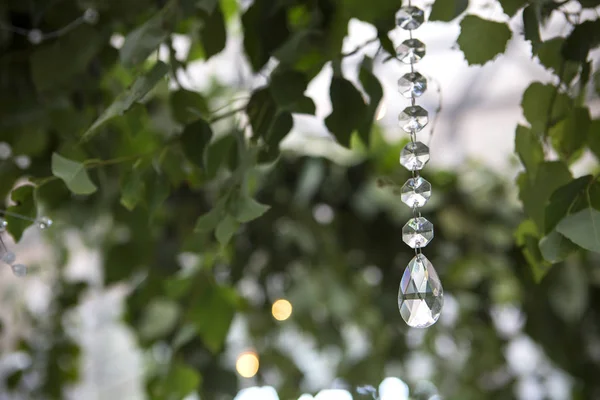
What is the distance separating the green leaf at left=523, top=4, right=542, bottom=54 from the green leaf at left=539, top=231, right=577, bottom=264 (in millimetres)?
111

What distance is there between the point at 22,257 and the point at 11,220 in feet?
5.17

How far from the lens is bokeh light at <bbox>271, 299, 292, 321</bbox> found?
3.71ft

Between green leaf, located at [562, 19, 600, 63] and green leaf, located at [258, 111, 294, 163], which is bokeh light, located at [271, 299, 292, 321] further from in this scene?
green leaf, located at [562, 19, 600, 63]

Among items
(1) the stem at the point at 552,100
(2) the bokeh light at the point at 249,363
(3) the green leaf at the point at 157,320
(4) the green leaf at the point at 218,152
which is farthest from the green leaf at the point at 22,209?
(2) the bokeh light at the point at 249,363

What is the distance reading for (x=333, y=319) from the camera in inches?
46.7

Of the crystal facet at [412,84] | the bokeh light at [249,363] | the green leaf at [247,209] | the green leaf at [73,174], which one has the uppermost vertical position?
the crystal facet at [412,84]

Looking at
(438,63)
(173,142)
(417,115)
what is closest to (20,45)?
(173,142)

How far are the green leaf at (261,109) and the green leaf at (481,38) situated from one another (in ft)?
0.49

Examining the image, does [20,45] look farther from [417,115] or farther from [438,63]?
[438,63]

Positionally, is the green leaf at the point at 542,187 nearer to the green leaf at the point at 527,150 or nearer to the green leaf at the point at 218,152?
the green leaf at the point at 527,150

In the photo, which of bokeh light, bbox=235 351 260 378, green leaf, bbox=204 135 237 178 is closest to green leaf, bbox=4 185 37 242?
green leaf, bbox=204 135 237 178

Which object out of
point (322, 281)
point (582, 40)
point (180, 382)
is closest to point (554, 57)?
point (582, 40)

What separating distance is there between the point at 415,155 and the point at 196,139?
18 centimetres

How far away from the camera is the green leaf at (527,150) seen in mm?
438
